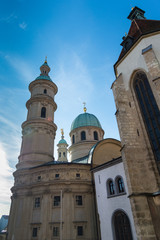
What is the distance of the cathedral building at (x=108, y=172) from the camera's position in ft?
42.1

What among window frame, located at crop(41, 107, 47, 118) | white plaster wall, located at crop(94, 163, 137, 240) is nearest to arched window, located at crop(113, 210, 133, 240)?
white plaster wall, located at crop(94, 163, 137, 240)

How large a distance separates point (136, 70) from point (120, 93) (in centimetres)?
252

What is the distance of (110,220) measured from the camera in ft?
56.7

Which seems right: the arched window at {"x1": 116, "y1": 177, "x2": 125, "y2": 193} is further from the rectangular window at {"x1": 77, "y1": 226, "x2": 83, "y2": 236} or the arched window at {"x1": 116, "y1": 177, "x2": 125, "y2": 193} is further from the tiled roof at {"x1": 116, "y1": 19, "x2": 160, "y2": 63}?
the tiled roof at {"x1": 116, "y1": 19, "x2": 160, "y2": 63}

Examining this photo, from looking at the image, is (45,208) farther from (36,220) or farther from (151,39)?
(151,39)

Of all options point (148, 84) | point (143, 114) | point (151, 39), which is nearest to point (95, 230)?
point (143, 114)

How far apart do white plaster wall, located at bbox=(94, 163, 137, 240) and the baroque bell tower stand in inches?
449

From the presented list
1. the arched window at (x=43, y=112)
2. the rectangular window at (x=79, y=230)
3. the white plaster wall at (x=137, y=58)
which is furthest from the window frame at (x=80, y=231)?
the arched window at (x=43, y=112)

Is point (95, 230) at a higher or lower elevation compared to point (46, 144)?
lower

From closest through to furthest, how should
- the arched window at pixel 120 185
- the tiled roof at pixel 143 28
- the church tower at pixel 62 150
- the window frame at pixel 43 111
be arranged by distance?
the tiled roof at pixel 143 28
the arched window at pixel 120 185
the window frame at pixel 43 111
the church tower at pixel 62 150

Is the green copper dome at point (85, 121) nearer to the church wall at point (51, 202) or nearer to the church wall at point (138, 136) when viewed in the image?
the church wall at point (51, 202)

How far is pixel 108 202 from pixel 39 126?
57.4ft

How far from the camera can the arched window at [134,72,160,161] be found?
13.2 meters

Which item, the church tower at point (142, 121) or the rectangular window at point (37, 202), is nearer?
the church tower at point (142, 121)
